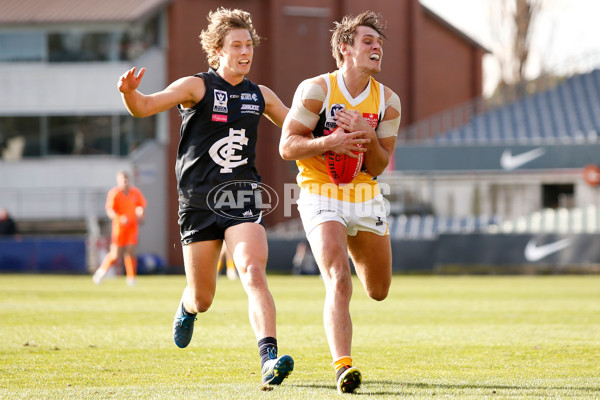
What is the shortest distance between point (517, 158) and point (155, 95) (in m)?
27.0

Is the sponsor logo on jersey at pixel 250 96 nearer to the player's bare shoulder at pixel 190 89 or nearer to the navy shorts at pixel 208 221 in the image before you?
the player's bare shoulder at pixel 190 89

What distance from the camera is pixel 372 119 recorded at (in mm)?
6836

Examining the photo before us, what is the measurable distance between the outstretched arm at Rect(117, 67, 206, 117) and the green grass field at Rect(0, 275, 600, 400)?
74.8 inches

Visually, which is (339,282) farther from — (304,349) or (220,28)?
(304,349)

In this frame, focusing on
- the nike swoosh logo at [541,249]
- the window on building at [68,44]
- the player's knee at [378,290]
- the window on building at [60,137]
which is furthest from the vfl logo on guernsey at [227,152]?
the window on building at [60,137]

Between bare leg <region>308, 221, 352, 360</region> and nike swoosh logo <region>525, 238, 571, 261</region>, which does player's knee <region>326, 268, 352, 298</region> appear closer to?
bare leg <region>308, 221, 352, 360</region>

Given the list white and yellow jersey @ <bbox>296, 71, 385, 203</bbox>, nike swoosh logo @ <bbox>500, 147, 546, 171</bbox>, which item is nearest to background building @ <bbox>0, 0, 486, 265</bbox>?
nike swoosh logo @ <bbox>500, 147, 546, 171</bbox>

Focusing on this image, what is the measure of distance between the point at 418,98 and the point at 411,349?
107 feet

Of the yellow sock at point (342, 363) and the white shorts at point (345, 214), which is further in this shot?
the white shorts at point (345, 214)

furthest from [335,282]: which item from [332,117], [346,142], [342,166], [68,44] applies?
[68,44]

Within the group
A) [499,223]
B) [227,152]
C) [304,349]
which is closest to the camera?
[227,152]

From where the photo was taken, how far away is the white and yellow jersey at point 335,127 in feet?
22.3

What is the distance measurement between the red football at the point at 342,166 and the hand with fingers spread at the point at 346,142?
10 centimetres

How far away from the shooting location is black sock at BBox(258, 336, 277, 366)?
6.33 meters
